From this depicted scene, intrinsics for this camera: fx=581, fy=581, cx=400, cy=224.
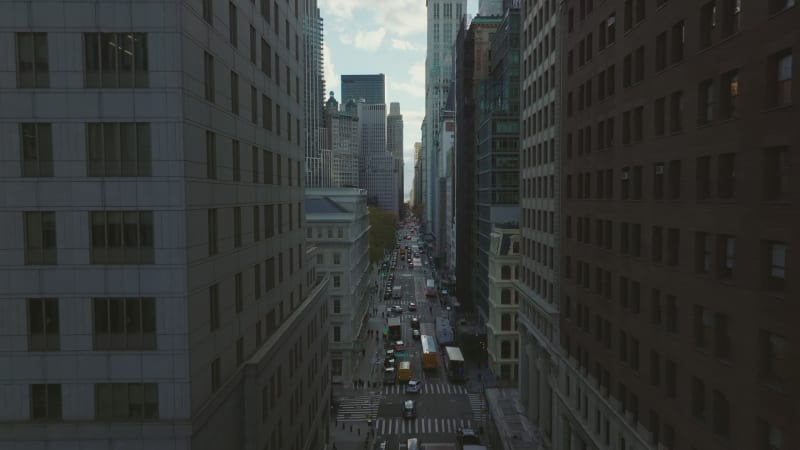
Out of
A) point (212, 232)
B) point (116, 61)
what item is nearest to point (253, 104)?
point (212, 232)

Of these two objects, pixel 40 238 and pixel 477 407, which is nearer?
pixel 40 238

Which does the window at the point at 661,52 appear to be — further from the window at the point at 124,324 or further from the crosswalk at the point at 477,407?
the crosswalk at the point at 477,407

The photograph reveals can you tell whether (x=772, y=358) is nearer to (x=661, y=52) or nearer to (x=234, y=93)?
(x=661, y=52)

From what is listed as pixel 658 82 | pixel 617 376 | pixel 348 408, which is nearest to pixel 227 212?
pixel 658 82

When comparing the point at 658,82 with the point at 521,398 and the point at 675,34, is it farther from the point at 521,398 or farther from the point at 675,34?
the point at 521,398

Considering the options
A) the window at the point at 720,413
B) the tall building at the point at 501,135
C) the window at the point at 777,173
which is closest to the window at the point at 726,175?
the window at the point at 777,173
